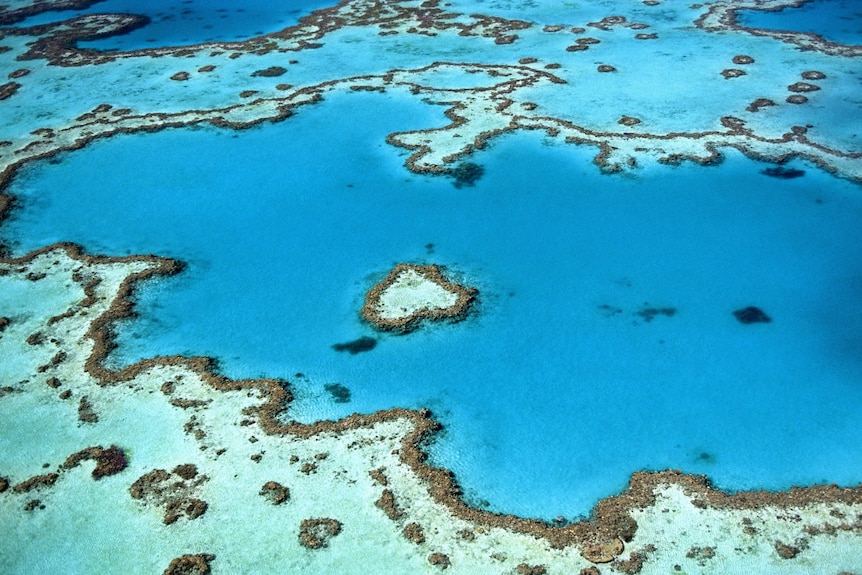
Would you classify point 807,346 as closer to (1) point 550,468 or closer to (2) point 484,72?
(1) point 550,468

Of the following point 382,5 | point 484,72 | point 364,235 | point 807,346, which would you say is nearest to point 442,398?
point 364,235

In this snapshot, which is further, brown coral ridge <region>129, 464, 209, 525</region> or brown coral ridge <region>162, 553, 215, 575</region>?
brown coral ridge <region>129, 464, 209, 525</region>

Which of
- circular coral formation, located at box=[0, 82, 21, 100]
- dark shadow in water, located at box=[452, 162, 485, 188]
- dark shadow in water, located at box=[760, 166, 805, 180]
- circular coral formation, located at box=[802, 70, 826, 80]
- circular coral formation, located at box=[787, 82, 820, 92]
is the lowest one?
dark shadow in water, located at box=[760, 166, 805, 180]

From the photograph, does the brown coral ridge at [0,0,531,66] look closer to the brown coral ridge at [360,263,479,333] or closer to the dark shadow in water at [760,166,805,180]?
the dark shadow in water at [760,166,805,180]

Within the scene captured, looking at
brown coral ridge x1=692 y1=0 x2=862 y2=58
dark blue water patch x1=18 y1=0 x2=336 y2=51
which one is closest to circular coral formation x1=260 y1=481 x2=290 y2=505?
dark blue water patch x1=18 y1=0 x2=336 y2=51

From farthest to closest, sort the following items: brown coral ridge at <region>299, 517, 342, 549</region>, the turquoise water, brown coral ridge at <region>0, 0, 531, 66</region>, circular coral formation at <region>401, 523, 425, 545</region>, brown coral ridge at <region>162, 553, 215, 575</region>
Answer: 1. brown coral ridge at <region>0, 0, 531, 66</region>
2. the turquoise water
3. brown coral ridge at <region>299, 517, 342, 549</region>
4. circular coral formation at <region>401, 523, 425, 545</region>
5. brown coral ridge at <region>162, 553, 215, 575</region>

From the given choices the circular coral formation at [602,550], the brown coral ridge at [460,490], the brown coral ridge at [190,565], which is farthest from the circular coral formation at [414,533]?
the brown coral ridge at [190,565]
